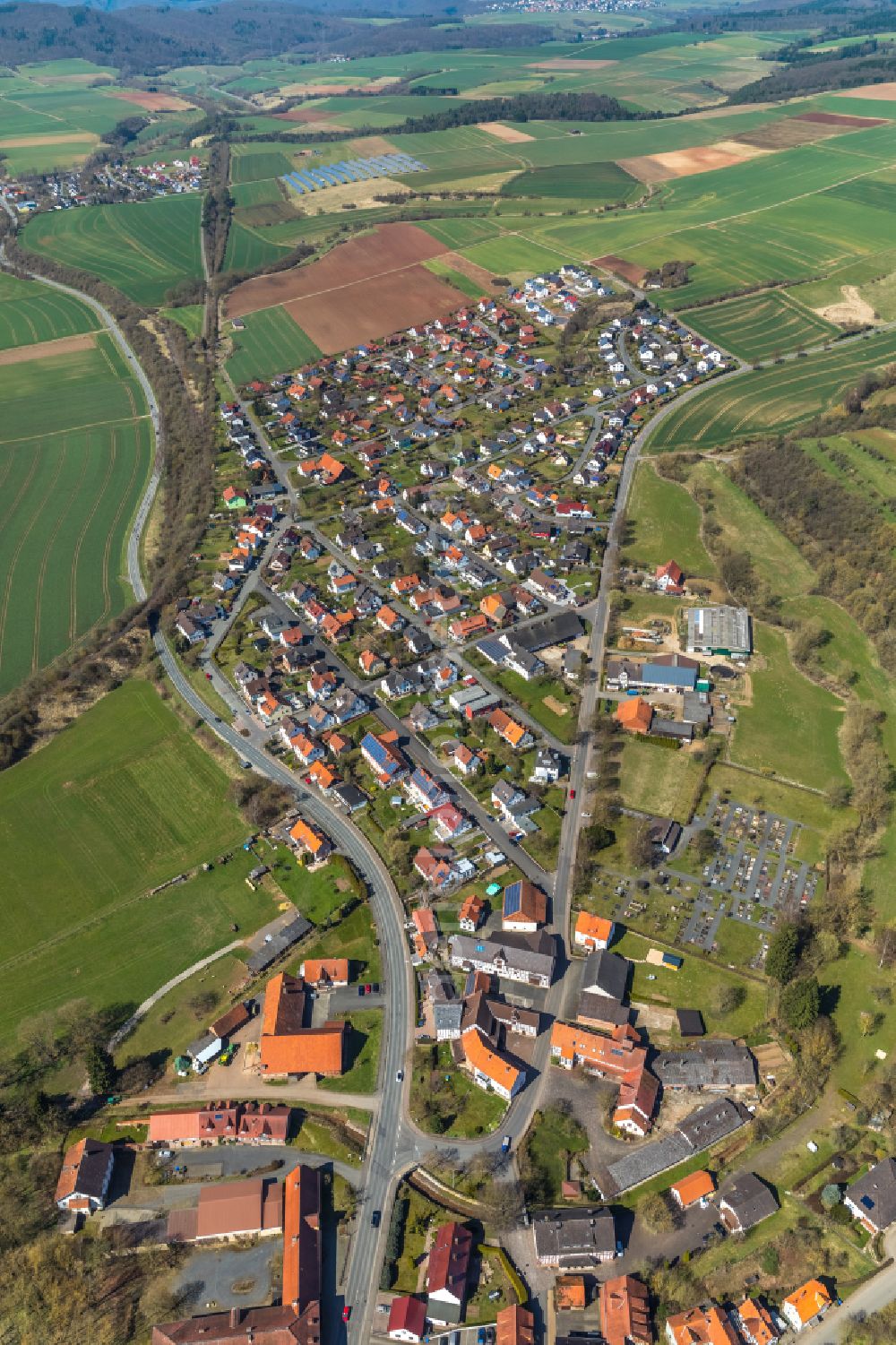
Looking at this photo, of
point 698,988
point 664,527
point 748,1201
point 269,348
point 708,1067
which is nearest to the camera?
point 748,1201

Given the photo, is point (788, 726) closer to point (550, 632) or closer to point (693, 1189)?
point (550, 632)

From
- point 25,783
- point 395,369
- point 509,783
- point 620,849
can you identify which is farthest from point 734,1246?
point 395,369

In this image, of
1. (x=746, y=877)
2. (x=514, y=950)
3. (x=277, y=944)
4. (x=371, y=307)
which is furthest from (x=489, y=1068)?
(x=371, y=307)

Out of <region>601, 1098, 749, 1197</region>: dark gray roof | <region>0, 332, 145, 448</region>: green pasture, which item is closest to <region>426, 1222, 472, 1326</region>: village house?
<region>601, 1098, 749, 1197</region>: dark gray roof

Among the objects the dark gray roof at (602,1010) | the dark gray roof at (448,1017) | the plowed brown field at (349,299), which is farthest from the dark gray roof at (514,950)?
the plowed brown field at (349,299)

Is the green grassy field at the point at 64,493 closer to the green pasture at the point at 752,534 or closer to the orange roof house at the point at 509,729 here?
the orange roof house at the point at 509,729

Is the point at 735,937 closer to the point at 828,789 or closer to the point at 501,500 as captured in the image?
the point at 828,789

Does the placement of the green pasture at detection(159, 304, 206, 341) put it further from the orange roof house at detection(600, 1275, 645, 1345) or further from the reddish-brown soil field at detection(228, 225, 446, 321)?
the orange roof house at detection(600, 1275, 645, 1345)
